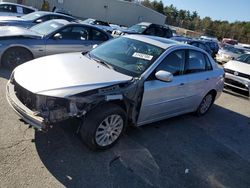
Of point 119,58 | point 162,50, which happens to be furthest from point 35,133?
point 162,50

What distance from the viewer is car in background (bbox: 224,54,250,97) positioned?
8.95 m

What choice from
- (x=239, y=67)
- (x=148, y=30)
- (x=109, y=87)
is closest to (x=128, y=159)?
(x=109, y=87)

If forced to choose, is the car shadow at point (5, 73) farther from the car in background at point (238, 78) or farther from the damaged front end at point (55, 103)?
the car in background at point (238, 78)

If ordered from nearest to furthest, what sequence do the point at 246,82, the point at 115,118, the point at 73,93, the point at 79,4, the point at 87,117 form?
the point at 73,93, the point at 87,117, the point at 115,118, the point at 246,82, the point at 79,4

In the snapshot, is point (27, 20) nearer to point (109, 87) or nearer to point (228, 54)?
point (109, 87)

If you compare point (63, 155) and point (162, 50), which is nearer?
point (63, 155)

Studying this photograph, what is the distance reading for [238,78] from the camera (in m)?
9.08

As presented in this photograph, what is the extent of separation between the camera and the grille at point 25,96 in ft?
11.6

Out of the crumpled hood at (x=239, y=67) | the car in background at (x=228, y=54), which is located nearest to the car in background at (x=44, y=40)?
the crumpled hood at (x=239, y=67)

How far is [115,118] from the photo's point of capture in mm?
3961

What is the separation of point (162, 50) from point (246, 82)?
532cm

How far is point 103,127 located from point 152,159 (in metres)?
0.90

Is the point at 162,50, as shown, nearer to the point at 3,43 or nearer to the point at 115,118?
the point at 115,118

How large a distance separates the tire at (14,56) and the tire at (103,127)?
4.13 meters
